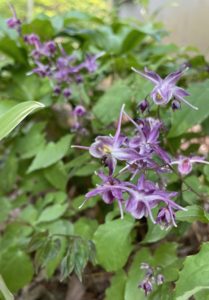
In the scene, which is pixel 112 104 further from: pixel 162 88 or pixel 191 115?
pixel 162 88

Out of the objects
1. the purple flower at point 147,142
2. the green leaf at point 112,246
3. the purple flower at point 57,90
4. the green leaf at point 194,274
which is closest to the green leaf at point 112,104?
the purple flower at point 57,90

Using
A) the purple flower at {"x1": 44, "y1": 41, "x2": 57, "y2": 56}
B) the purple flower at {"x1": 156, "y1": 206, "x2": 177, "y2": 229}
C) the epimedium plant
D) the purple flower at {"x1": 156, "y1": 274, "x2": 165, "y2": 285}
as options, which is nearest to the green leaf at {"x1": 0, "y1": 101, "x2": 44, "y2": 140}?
the epimedium plant

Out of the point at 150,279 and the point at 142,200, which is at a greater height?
the point at 142,200

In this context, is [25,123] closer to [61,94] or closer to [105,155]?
[61,94]

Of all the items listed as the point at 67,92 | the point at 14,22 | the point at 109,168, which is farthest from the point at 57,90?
the point at 109,168

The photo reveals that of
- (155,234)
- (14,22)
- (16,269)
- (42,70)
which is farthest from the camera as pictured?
(14,22)

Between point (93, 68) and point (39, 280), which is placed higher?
point (93, 68)

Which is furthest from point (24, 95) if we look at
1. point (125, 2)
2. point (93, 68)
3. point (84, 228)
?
point (125, 2)
